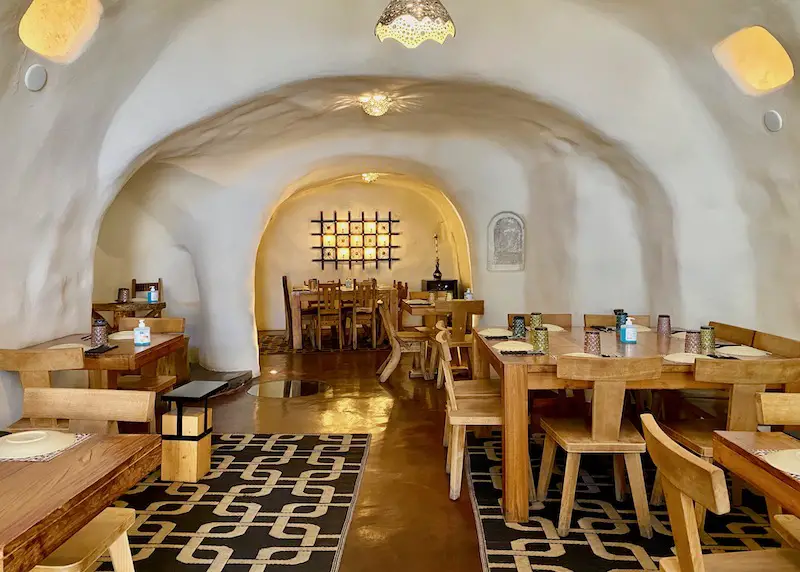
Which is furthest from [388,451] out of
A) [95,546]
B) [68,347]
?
[95,546]

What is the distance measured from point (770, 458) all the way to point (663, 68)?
280 centimetres

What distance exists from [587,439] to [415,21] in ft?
6.10

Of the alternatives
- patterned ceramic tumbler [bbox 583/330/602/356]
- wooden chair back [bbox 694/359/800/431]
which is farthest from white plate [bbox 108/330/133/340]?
wooden chair back [bbox 694/359/800/431]

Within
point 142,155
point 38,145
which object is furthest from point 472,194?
point 38,145

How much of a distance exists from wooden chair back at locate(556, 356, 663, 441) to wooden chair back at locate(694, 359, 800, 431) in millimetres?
193

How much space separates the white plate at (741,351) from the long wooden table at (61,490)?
250cm

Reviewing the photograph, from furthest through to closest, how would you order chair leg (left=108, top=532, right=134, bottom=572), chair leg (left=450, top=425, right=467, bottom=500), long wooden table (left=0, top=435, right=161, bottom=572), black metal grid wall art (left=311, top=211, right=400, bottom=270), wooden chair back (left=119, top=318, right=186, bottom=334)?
black metal grid wall art (left=311, top=211, right=400, bottom=270) < wooden chair back (left=119, top=318, right=186, bottom=334) < chair leg (left=450, top=425, right=467, bottom=500) < chair leg (left=108, top=532, right=134, bottom=572) < long wooden table (left=0, top=435, right=161, bottom=572)

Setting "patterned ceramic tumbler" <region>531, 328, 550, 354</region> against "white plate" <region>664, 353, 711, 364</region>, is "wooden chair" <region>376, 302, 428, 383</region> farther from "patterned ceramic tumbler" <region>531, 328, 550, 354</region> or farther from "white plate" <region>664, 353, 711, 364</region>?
"white plate" <region>664, 353, 711, 364</region>

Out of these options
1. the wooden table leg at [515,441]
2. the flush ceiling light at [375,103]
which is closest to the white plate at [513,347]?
the wooden table leg at [515,441]

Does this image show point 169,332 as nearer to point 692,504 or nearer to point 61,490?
point 61,490

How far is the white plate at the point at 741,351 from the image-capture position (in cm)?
279

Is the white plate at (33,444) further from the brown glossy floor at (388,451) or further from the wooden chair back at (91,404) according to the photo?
the brown glossy floor at (388,451)

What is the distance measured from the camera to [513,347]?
2979 millimetres

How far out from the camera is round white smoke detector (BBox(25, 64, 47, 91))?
2.80 m
